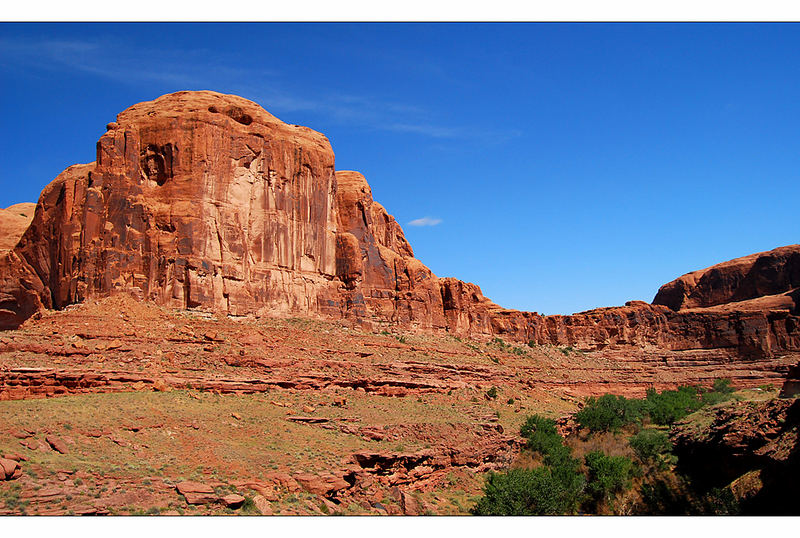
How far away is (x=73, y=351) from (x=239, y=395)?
27.7 feet

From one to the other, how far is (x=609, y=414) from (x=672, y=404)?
35.8ft

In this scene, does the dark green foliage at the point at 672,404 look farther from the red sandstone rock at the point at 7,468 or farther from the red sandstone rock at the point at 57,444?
the red sandstone rock at the point at 7,468

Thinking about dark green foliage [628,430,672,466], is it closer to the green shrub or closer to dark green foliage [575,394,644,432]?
the green shrub

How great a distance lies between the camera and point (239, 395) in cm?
3709

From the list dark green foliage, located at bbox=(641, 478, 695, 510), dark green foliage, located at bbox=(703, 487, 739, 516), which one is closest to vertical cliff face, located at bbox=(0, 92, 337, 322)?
dark green foliage, located at bbox=(641, 478, 695, 510)

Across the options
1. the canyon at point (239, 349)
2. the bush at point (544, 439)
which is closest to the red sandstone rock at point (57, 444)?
the canyon at point (239, 349)

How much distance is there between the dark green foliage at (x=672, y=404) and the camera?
5531 centimetres

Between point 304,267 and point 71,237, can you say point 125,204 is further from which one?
point 304,267

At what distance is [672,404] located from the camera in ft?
197

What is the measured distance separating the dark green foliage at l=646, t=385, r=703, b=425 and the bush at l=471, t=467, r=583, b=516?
26.5 m

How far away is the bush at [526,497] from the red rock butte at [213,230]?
79.7 ft

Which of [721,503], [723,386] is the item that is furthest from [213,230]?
[723,386]

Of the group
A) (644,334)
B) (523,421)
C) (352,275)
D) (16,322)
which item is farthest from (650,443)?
(644,334)

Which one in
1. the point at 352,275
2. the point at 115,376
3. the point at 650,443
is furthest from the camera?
the point at 352,275
